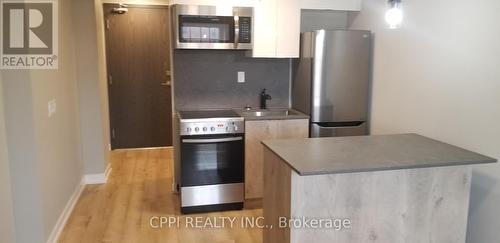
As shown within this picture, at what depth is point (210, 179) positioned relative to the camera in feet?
11.5

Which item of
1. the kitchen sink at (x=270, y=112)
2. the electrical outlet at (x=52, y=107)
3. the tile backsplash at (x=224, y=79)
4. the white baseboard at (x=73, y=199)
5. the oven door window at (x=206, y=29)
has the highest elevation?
the oven door window at (x=206, y=29)

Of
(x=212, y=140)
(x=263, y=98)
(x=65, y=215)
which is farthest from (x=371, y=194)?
(x=65, y=215)

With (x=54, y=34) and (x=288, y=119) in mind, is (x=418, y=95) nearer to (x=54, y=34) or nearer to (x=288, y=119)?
(x=288, y=119)

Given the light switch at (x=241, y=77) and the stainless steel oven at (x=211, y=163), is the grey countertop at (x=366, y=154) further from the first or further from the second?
the light switch at (x=241, y=77)

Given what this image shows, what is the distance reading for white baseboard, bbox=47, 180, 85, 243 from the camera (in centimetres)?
297

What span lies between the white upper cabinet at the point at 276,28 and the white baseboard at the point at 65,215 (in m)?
2.20

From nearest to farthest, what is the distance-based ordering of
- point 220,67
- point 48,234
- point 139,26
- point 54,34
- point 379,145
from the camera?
point 379,145 → point 48,234 → point 54,34 → point 220,67 → point 139,26

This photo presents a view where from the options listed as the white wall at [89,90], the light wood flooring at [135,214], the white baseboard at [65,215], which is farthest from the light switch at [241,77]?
the white baseboard at [65,215]

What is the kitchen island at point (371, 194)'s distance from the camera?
2080 millimetres

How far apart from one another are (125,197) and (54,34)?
1.71 m

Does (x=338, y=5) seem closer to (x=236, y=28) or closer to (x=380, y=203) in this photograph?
(x=236, y=28)

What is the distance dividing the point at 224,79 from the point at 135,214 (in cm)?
157

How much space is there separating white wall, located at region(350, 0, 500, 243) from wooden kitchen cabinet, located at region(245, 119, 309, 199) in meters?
0.80

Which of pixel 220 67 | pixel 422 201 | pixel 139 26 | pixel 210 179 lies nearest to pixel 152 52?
pixel 139 26
